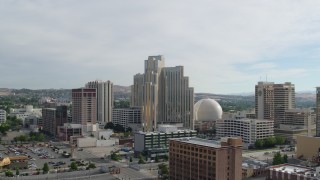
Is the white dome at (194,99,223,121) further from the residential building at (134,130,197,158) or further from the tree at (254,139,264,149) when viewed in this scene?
the residential building at (134,130,197,158)

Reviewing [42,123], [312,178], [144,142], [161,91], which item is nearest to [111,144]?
[144,142]

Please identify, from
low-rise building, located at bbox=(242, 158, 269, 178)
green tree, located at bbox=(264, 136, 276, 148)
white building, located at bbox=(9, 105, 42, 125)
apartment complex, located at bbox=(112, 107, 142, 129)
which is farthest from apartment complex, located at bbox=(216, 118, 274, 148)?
white building, located at bbox=(9, 105, 42, 125)

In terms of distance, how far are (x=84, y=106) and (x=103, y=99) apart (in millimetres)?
11528

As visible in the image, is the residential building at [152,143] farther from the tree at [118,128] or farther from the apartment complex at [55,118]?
the apartment complex at [55,118]

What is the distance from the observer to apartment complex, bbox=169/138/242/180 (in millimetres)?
25688

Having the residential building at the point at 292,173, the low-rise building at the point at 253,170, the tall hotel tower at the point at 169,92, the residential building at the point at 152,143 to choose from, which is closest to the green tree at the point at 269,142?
the residential building at the point at 152,143

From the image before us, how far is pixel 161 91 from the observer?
2530 inches

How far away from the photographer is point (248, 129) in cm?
5072

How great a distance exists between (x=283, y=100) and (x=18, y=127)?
45269mm

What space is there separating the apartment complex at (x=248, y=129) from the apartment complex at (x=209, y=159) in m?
22.8

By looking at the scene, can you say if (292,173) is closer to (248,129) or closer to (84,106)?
(248,129)

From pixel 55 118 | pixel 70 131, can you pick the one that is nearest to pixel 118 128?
pixel 55 118

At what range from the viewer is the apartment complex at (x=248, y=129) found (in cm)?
5041

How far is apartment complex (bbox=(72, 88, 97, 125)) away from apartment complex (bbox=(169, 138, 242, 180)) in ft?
108
